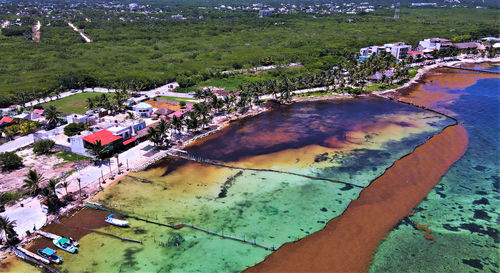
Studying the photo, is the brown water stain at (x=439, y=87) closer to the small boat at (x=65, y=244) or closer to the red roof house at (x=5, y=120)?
the small boat at (x=65, y=244)

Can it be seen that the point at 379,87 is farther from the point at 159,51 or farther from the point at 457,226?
the point at 159,51

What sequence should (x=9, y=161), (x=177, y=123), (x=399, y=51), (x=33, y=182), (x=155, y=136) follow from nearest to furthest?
(x=33, y=182) → (x=9, y=161) → (x=155, y=136) → (x=177, y=123) → (x=399, y=51)

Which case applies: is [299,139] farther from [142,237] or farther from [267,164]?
[142,237]

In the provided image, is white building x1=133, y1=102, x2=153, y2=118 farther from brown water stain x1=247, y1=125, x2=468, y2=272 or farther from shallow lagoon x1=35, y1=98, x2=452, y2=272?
brown water stain x1=247, y1=125, x2=468, y2=272

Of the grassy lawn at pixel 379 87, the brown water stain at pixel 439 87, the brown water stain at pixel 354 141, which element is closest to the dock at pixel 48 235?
the brown water stain at pixel 354 141

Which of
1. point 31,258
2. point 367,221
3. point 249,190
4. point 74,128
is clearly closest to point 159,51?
point 74,128

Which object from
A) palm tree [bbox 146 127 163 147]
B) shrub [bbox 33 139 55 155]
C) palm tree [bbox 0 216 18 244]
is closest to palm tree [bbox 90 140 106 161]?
palm tree [bbox 146 127 163 147]
